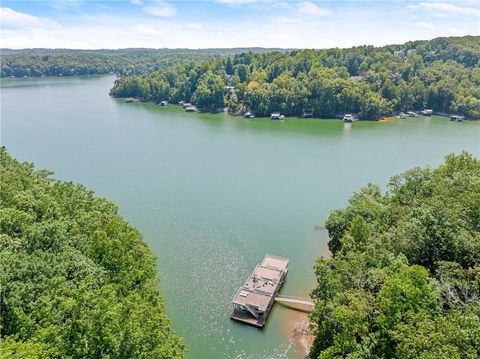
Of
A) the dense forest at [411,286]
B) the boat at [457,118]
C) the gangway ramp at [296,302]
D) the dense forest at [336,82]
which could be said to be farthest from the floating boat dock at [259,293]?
the boat at [457,118]

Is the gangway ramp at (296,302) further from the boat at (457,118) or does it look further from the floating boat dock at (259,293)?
the boat at (457,118)

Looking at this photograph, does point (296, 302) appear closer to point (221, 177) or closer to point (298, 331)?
point (298, 331)

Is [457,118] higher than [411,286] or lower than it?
higher

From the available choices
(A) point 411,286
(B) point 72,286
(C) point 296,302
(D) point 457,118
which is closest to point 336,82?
(D) point 457,118

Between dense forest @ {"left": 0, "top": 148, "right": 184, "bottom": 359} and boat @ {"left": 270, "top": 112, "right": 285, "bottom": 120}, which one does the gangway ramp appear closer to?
dense forest @ {"left": 0, "top": 148, "right": 184, "bottom": 359}

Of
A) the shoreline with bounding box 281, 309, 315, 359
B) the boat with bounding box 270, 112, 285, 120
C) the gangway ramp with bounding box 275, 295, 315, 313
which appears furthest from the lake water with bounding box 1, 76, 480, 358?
the boat with bounding box 270, 112, 285, 120

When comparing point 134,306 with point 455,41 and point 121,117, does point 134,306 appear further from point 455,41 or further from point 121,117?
point 455,41
